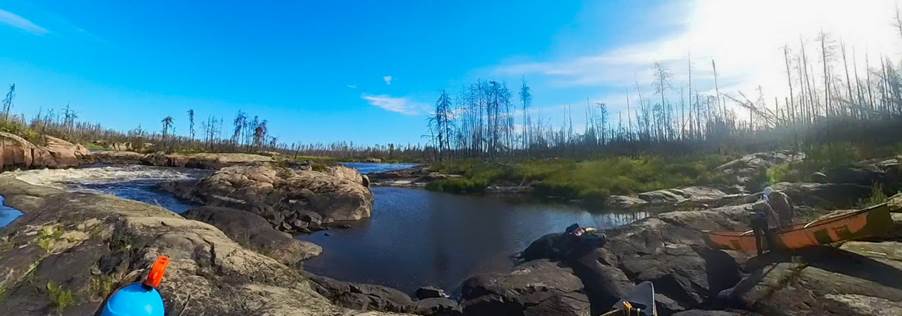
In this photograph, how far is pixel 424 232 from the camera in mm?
17688

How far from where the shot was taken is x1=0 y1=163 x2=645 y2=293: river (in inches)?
470

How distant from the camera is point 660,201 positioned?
81.0 ft

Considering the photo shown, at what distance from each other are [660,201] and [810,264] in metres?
17.8

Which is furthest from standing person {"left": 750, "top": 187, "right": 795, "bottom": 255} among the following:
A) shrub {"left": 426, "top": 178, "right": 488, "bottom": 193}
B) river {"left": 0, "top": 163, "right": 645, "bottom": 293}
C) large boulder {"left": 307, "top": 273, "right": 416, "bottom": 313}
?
shrub {"left": 426, "top": 178, "right": 488, "bottom": 193}

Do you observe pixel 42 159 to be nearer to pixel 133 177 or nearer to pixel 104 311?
pixel 133 177

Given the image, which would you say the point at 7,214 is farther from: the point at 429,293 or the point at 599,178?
the point at 599,178

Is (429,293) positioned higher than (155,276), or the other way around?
(155,276)

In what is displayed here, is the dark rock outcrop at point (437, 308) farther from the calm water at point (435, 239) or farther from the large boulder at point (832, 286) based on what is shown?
the large boulder at point (832, 286)

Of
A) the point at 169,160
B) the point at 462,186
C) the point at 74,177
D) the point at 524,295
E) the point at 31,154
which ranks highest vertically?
the point at 31,154

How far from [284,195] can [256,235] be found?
373 inches

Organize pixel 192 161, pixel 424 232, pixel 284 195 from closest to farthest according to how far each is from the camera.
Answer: pixel 424 232
pixel 284 195
pixel 192 161

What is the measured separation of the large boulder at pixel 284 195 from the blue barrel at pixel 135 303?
43.3 ft

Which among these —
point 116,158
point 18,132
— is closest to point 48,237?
point 18,132

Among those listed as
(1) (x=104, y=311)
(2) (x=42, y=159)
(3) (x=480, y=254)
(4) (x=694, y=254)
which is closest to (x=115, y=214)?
(1) (x=104, y=311)
